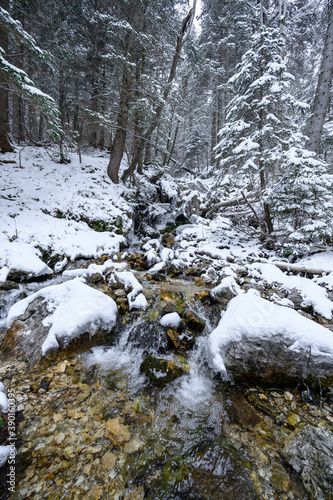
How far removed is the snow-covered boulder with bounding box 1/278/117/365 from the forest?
15.5ft

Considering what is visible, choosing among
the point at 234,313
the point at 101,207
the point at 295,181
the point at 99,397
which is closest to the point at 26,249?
the point at 101,207

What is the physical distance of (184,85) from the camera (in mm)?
16094

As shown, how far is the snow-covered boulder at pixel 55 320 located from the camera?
10.9ft

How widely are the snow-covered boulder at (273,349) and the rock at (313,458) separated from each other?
2.37ft

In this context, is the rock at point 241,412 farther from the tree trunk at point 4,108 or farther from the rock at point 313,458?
the tree trunk at point 4,108

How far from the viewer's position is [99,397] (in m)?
2.81

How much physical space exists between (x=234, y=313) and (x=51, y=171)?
36.3 ft

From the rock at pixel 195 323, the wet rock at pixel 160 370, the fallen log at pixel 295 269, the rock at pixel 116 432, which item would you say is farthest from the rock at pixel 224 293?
the rock at pixel 116 432

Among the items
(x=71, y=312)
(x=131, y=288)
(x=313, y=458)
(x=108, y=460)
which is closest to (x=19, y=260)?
(x=71, y=312)

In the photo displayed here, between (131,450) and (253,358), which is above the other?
(253,358)

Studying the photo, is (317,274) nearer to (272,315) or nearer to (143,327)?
(272,315)

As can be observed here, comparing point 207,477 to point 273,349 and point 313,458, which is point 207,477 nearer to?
point 313,458

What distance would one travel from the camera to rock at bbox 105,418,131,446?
232 centimetres

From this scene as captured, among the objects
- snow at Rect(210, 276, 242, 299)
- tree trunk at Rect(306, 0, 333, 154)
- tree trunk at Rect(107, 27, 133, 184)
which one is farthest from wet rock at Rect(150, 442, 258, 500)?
tree trunk at Rect(107, 27, 133, 184)
